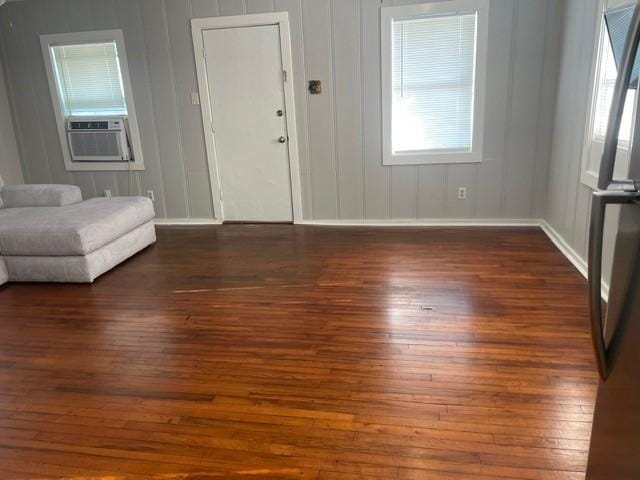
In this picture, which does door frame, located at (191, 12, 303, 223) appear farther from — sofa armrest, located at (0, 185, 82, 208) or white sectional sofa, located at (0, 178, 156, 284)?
sofa armrest, located at (0, 185, 82, 208)

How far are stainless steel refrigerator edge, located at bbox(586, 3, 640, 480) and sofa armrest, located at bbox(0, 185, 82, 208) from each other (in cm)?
426

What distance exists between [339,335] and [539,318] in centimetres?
115

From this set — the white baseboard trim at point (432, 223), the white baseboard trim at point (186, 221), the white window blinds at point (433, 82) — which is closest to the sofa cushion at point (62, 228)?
the white baseboard trim at point (186, 221)

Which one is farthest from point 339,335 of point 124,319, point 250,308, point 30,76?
point 30,76

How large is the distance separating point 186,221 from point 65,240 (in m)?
1.86

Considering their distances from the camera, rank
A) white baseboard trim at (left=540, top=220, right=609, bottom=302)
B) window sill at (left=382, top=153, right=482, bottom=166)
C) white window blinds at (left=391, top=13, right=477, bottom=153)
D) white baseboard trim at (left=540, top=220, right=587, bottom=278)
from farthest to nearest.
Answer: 1. window sill at (left=382, top=153, right=482, bottom=166)
2. white window blinds at (left=391, top=13, right=477, bottom=153)
3. white baseboard trim at (left=540, top=220, right=587, bottom=278)
4. white baseboard trim at (left=540, top=220, right=609, bottom=302)

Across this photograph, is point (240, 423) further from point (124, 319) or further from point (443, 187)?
point (443, 187)

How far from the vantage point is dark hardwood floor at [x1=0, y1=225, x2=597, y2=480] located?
1712 mm

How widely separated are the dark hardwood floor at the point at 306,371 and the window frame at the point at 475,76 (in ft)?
3.58

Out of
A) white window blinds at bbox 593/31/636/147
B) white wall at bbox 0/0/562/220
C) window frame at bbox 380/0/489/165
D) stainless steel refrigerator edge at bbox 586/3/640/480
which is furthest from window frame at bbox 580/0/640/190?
stainless steel refrigerator edge at bbox 586/3/640/480

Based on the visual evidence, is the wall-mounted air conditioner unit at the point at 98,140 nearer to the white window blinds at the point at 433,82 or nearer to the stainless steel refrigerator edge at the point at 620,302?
the white window blinds at the point at 433,82

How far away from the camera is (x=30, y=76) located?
511 centimetres

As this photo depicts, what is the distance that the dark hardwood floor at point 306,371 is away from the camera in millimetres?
1712

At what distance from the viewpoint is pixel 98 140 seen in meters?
5.11
